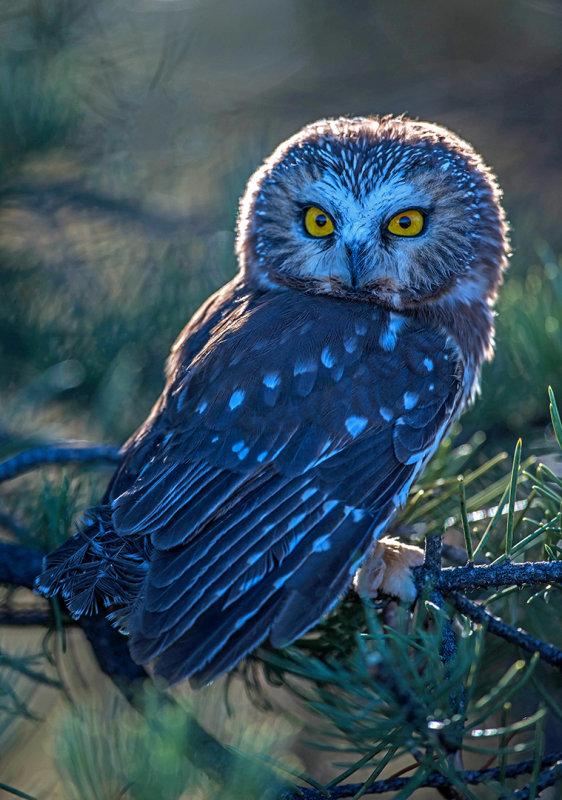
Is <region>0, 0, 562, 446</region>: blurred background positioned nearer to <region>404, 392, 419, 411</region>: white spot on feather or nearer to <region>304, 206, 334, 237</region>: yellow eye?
<region>404, 392, 419, 411</region>: white spot on feather

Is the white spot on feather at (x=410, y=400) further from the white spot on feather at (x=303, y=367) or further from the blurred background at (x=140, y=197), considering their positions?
the blurred background at (x=140, y=197)

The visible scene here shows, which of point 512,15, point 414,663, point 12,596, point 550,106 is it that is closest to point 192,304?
point 12,596

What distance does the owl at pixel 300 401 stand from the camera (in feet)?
5.80

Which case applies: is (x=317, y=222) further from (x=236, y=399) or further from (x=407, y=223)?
(x=236, y=399)

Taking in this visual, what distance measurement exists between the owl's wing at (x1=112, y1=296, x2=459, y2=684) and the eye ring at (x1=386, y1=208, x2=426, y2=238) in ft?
1.13

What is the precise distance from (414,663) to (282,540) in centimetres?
59

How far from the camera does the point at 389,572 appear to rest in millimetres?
1922

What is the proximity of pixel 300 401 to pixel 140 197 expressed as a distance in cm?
171

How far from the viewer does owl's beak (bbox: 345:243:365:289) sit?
243 centimetres

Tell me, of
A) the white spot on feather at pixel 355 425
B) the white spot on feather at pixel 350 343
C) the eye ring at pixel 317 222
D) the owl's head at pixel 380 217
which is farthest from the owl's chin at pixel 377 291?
the white spot on feather at pixel 355 425

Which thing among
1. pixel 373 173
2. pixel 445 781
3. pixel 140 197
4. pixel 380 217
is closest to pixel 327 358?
pixel 380 217

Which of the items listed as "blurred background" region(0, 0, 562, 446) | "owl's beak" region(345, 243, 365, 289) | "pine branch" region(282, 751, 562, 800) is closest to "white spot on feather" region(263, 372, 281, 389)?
"owl's beak" region(345, 243, 365, 289)

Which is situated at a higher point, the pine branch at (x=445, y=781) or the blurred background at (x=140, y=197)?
the blurred background at (x=140, y=197)

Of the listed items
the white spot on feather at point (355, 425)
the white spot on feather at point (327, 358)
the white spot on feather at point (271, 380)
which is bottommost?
the white spot on feather at point (355, 425)
